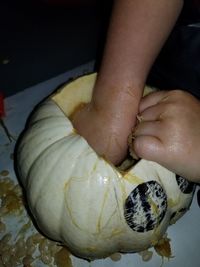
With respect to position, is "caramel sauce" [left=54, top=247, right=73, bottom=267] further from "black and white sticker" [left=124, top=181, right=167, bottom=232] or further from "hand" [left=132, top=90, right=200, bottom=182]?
"hand" [left=132, top=90, right=200, bottom=182]

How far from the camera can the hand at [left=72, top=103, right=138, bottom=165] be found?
31.8 inches

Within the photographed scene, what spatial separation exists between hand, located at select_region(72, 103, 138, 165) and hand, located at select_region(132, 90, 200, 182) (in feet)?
0.13

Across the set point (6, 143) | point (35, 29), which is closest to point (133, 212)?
point (6, 143)

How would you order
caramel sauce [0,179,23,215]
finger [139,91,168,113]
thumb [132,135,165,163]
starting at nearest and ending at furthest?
thumb [132,135,165,163]
finger [139,91,168,113]
caramel sauce [0,179,23,215]

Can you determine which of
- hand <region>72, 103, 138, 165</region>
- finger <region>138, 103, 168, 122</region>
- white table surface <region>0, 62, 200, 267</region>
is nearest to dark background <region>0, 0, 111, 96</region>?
white table surface <region>0, 62, 200, 267</region>

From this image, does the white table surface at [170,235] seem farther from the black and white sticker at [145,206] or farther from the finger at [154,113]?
the finger at [154,113]

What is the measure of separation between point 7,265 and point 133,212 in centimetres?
33

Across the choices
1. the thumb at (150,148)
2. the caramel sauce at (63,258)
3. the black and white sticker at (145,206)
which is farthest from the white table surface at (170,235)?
the thumb at (150,148)

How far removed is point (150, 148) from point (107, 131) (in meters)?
0.13

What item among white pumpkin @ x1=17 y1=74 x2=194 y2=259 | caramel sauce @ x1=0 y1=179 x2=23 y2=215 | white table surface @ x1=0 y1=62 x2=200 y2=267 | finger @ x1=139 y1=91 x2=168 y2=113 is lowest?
caramel sauce @ x1=0 y1=179 x2=23 y2=215

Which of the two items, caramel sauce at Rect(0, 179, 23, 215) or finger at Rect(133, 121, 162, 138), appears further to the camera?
caramel sauce at Rect(0, 179, 23, 215)

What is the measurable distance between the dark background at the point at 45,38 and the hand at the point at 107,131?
1.76 ft

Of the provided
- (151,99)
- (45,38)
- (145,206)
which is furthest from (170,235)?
(45,38)

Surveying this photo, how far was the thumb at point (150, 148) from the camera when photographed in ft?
2.33
